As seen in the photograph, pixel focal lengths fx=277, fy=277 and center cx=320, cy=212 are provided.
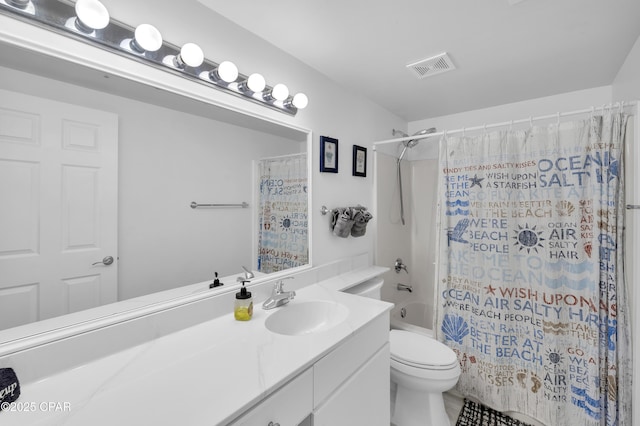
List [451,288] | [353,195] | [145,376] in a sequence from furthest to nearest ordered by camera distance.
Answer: [353,195] < [451,288] < [145,376]

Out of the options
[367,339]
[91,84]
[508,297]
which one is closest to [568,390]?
[508,297]

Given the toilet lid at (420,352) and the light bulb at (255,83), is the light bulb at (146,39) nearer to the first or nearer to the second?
the light bulb at (255,83)

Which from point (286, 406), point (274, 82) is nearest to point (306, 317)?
point (286, 406)

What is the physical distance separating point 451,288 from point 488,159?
2.98ft

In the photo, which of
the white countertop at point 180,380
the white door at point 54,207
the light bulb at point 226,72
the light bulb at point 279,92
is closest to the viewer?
the white countertop at point 180,380

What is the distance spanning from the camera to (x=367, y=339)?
1211 millimetres

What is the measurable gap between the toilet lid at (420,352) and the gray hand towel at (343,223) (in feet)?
2.45

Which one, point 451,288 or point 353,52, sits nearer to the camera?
→ point 353,52

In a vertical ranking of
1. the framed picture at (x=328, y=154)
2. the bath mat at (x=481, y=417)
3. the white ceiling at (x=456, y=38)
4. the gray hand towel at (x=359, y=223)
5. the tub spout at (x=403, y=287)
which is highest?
the white ceiling at (x=456, y=38)

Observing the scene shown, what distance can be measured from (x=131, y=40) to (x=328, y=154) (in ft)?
3.82

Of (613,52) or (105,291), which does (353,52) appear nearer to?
(613,52)

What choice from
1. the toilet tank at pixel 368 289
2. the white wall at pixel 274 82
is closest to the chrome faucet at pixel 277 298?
the white wall at pixel 274 82

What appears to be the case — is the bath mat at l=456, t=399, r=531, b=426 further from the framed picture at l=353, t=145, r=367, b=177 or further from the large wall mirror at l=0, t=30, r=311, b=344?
the framed picture at l=353, t=145, r=367, b=177

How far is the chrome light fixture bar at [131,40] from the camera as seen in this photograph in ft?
2.72
